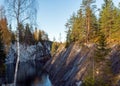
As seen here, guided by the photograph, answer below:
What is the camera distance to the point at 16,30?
65.7 feet

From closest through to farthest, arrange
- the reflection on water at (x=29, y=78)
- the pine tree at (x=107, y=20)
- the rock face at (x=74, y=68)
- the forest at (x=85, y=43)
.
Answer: the forest at (x=85, y=43) → the rock face at (x=74, y=68) → the reflection on water at (x=29, y=78) → the pine tree at (x=107, y=20)

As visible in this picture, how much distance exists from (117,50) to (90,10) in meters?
22.4

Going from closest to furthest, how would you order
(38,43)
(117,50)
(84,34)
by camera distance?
(117,50)
(84,34)
(38,43)

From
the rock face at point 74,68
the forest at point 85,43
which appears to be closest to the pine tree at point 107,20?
the forest at point 85,43

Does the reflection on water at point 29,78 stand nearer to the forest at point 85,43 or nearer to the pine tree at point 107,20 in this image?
the forest at point 85,43

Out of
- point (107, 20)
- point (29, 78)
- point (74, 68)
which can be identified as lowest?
point (29, 78)

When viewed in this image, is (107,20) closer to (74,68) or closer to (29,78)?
(74,68)

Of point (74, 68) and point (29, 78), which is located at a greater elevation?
point (74, 68)

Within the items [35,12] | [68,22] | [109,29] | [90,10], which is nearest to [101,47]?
[35,12]

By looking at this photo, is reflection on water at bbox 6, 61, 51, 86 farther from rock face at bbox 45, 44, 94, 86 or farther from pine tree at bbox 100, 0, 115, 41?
pine tree at bbox 100, 0, 115, 41

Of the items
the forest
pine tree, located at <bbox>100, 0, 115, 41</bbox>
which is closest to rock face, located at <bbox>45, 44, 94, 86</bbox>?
the forest

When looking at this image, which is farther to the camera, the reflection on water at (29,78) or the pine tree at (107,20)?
the pine tree at (107,20)

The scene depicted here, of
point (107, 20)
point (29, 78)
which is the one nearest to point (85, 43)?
point (107, 20)

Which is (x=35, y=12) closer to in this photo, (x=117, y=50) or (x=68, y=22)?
(x=117, y=50)
